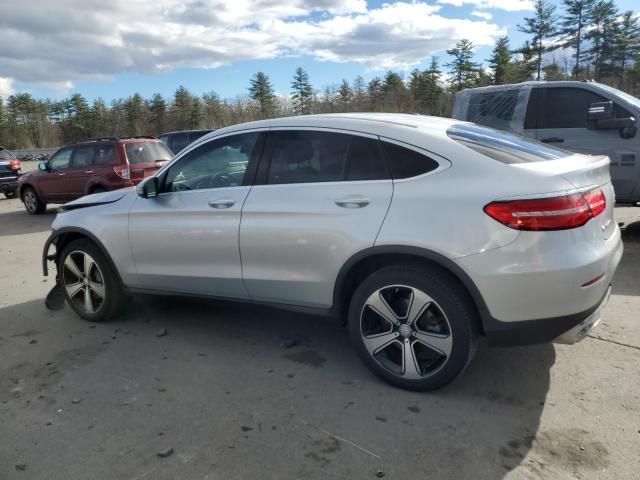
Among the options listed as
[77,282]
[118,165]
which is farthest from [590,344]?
[118,165]

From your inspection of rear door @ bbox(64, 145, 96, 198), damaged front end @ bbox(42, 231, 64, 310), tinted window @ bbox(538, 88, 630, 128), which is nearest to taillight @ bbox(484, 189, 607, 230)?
damaged front end @ bbox(42, 231, 64, 310)

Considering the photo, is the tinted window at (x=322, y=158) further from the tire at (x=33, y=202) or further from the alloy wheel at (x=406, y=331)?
the tire at (x=33, y=202)

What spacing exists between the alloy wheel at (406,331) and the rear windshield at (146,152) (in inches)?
363

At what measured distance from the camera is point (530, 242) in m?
2.72

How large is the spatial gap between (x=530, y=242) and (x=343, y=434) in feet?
4.76

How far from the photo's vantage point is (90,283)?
477 centimetres

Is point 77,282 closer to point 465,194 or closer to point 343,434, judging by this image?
point 343,434

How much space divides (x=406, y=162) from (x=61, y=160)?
38.0 ft

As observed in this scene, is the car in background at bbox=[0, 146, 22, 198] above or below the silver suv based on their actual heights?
below

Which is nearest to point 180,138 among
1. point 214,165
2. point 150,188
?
point 150,188

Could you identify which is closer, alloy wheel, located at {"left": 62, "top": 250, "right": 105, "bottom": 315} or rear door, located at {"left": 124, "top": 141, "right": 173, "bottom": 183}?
alloy wheel, located at {"left": 62, "top": 250, "right": 105, "bottom": 315}

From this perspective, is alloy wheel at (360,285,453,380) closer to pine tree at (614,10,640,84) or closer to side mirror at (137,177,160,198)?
side mirror at (137,177,160,198)

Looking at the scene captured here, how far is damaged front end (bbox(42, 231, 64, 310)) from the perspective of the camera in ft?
16.3

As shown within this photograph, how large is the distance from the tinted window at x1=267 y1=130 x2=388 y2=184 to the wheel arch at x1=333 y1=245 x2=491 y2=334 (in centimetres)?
49
